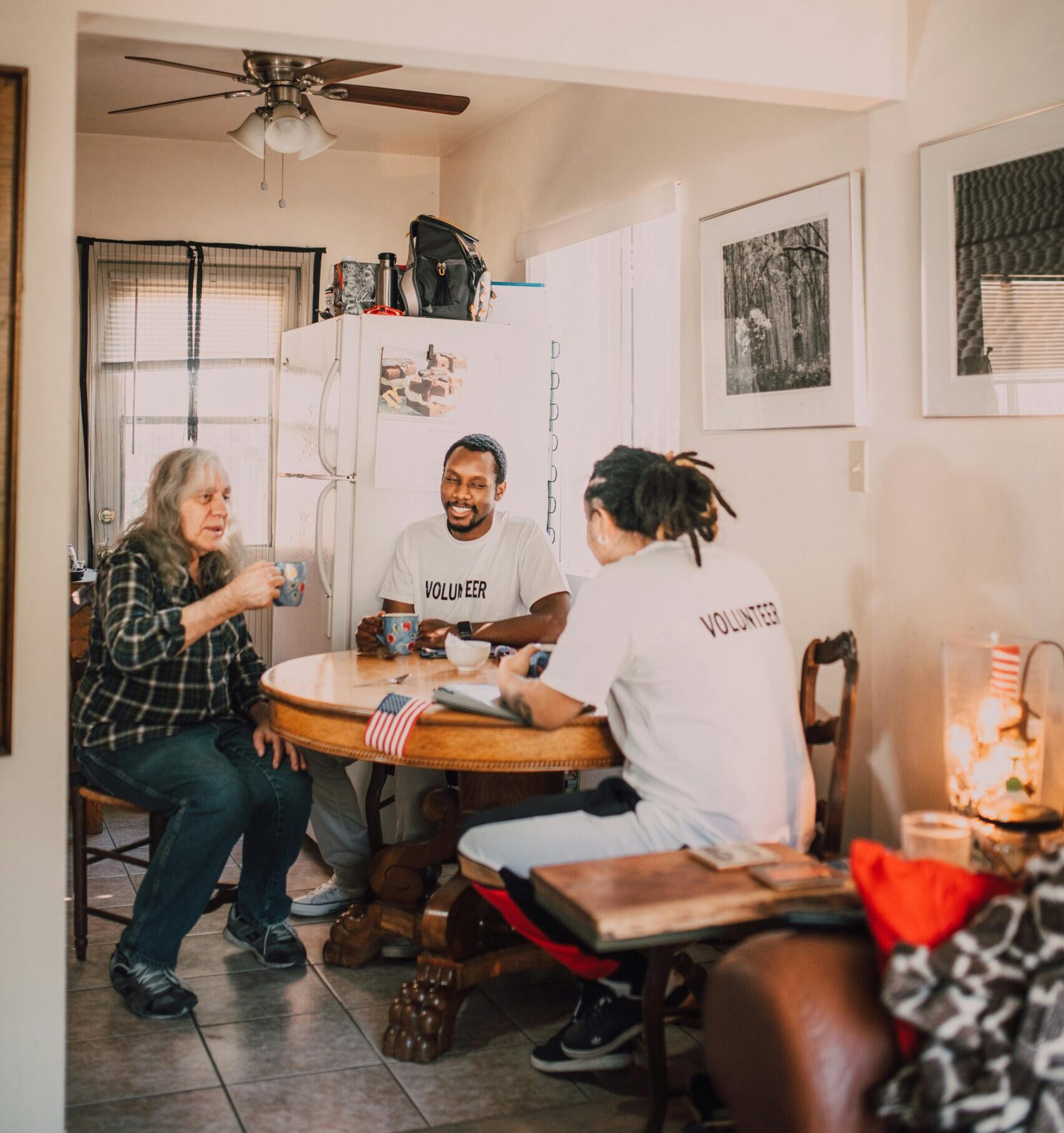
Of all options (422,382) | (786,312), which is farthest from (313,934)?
(786,312)

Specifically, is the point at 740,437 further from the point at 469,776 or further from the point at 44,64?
the point at 44,64

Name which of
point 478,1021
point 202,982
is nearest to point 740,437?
point 478,1021

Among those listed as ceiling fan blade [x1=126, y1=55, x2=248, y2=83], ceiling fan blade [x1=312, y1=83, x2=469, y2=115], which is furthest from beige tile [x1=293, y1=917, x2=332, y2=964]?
ceiling fan blade [x1=312, y1=83, x2=469, y2=115]

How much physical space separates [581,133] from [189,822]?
106 inches

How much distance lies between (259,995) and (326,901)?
553 millimetres

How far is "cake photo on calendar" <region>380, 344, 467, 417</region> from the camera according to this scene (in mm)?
3715

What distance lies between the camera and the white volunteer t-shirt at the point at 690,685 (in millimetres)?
2168

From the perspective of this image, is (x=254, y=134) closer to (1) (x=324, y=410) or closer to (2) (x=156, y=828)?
(1) (x=324, y=410)

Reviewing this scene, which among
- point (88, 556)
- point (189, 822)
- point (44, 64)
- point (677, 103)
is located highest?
point (677, 103)

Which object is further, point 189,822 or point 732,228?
point 732,228

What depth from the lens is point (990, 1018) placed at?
56.8 inches

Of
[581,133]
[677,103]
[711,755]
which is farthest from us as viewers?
[581,133]

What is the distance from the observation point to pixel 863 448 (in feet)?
9.39

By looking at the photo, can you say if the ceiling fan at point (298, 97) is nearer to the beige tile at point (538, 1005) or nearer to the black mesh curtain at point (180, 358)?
the black mesh curtain at point (180, 358)
